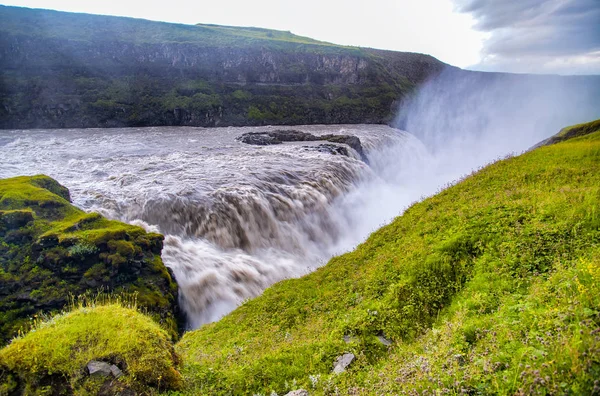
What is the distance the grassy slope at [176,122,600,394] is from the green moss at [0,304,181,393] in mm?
894

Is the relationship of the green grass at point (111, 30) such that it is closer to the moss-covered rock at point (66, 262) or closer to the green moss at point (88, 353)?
the moss-covered rock at point (66, 262)

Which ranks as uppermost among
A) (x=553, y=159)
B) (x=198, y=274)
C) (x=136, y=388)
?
(x=553, y=159)

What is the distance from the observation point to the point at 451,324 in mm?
6055

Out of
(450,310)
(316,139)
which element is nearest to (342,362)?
(450,310)

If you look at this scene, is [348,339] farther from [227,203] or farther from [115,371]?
[227,203]

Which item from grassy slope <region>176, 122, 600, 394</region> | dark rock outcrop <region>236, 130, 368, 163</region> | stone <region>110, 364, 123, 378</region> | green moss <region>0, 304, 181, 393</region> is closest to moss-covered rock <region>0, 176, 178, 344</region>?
grassy slope <region>176, 122, 600, 394</region>

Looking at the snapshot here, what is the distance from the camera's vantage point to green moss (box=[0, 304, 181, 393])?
560 cm

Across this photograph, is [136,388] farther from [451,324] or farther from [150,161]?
[150,161]

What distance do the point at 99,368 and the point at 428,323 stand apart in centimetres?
622

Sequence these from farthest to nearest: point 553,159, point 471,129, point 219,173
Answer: point 471,129
point 219,173
point 553,159

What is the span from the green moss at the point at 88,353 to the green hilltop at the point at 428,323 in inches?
1.0

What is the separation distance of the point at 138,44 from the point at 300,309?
140 metres

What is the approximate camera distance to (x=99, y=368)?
224 inches

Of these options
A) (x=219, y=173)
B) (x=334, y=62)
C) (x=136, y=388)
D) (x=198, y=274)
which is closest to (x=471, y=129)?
(x=334, y=62)
